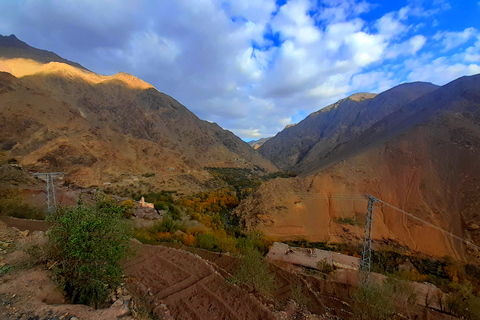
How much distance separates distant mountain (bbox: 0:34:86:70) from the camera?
58.6 metres

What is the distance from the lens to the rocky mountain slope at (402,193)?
733 inches

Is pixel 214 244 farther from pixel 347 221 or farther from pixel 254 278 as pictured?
pixel 347 221

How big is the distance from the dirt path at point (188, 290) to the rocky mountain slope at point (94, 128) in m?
22.9

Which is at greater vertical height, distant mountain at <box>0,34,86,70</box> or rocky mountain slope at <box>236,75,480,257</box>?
distant mountain at <box>0,34,86,70</box>

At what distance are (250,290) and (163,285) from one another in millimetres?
2874

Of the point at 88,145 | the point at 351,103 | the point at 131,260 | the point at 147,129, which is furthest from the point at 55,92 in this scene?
the point at 351,103

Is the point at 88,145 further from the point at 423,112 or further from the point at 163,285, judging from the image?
the point at 423,112

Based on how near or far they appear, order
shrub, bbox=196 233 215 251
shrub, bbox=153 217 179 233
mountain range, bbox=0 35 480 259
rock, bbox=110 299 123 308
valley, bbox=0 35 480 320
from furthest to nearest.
Result: mountain range, bbox=0 35 480 259 < shrub, bbox=153 217 179 233 < shrub, bbox=196 233 215 251 < valley, bbox=0 35 480 320 < rock, bbox=110 299 123 308

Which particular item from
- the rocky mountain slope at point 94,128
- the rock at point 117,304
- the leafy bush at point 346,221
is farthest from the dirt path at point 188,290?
the rocky mountain slope at point 94,128

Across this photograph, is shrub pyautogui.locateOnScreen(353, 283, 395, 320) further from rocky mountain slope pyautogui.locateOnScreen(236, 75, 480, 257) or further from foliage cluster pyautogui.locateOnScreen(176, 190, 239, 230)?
foliage cluster pyautogui.locateOnScreen(176, 190, 239, 230)

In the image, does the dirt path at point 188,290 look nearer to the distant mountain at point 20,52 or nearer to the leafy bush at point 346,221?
the leafy bush at point 346,221

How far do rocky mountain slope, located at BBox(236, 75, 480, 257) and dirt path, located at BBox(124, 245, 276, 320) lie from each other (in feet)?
45.4

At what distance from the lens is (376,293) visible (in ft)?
22.9

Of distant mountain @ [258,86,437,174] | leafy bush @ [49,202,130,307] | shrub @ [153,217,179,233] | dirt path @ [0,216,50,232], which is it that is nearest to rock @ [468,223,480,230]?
shrub @ [153,217,179,233]
